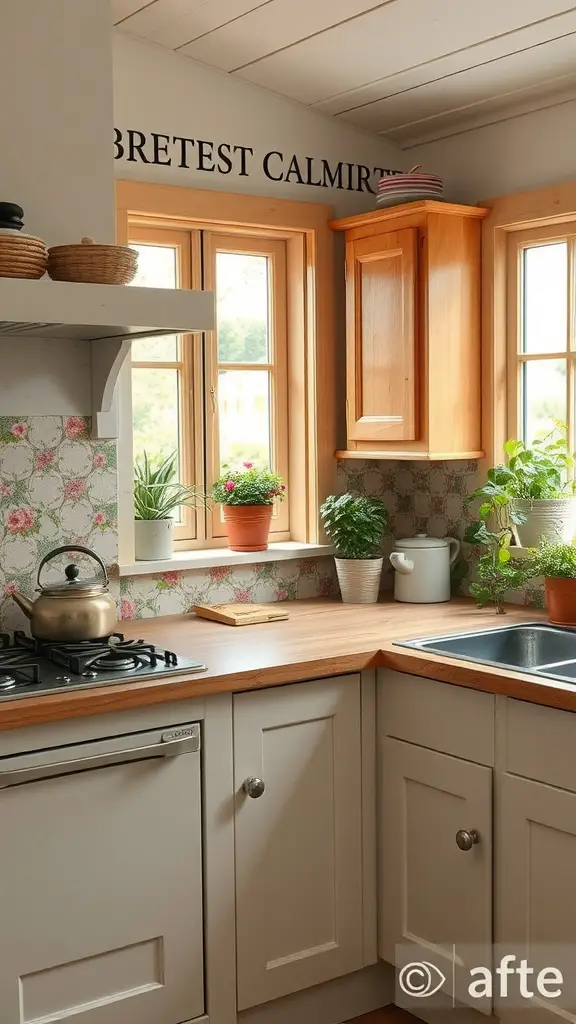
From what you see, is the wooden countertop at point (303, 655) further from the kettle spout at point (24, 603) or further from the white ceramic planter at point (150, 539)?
the kettle spout at point (24, 603)

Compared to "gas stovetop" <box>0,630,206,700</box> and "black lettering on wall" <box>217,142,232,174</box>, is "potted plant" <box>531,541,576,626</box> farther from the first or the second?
"black lettering on wall" <box>217,142,232,174</box>

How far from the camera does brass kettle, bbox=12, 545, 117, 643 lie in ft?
8.69

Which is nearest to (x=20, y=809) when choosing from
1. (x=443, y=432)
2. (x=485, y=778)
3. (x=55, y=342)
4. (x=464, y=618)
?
(x=485, y=778)

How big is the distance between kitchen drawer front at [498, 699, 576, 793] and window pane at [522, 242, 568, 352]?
4.35 ft

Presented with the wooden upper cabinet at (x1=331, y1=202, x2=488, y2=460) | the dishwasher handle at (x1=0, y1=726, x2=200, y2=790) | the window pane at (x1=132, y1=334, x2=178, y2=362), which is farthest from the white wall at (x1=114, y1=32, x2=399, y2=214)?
the dishwasher handle at (x1=0, y1=726, x2=200, y2=790)

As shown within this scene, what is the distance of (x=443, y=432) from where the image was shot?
3369 millimetres

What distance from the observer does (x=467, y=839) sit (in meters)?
2.54

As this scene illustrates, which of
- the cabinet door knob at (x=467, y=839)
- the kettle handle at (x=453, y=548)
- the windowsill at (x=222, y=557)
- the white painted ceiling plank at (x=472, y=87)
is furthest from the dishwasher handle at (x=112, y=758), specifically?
the white painted ceiling plank at (x=472, y=87)

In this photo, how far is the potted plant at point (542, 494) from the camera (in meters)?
3.24

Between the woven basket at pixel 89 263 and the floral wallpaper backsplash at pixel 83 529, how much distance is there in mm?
513

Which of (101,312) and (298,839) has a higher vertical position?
(101,312)

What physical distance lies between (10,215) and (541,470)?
1.63 m

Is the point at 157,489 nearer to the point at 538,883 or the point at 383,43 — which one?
the point at 383,43

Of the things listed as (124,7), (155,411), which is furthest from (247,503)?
(124,7)
